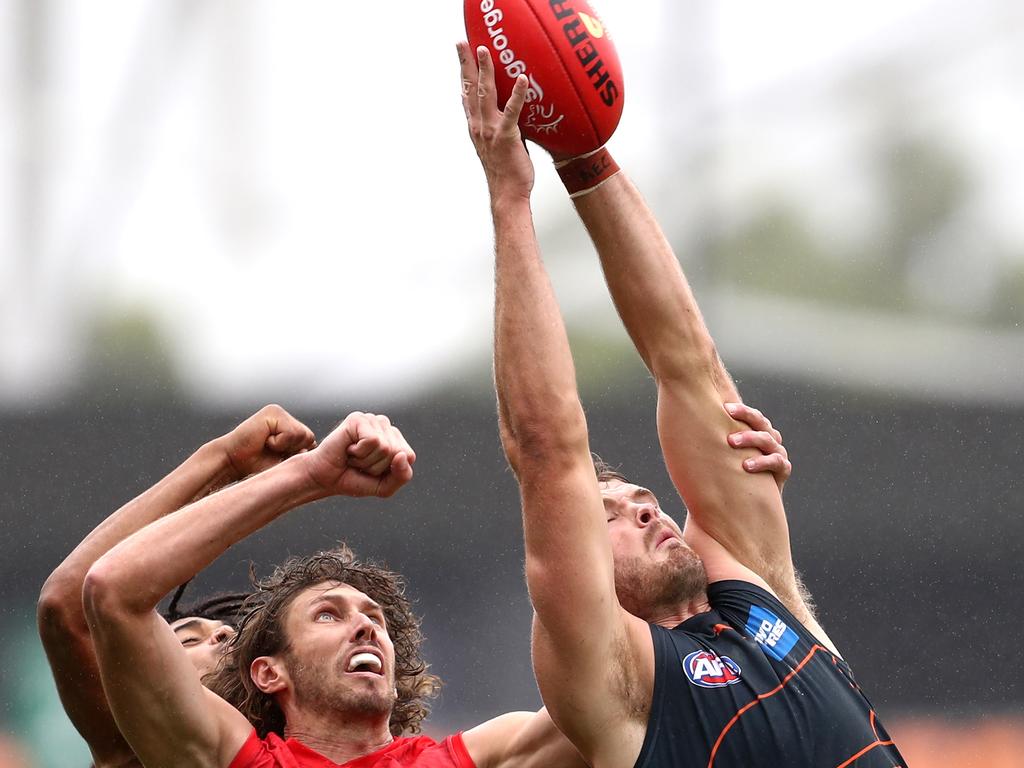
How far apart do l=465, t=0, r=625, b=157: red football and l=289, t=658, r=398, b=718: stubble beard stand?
127cm

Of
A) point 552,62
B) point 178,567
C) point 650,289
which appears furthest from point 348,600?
point 552,62

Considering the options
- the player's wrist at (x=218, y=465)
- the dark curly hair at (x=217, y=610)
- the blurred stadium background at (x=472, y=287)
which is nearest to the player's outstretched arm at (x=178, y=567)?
the player's wrist at (x=218, y=465)

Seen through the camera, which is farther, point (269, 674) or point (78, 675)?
point (269, 674)

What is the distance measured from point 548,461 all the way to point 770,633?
699 millimetres

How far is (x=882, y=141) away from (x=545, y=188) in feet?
8.94

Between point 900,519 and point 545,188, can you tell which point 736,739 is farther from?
point 545,188

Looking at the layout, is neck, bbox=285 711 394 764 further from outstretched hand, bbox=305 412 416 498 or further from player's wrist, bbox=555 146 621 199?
player's wrist, bbox=555 146 621 199

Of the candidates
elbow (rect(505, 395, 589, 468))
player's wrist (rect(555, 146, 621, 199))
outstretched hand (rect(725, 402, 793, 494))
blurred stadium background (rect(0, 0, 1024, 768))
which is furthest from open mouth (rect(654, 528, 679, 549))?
blurred stadium background (rect(0, 0, 1024, 768))

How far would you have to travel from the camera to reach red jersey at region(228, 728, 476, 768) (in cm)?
302

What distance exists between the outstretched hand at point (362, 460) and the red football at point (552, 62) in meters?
0.69

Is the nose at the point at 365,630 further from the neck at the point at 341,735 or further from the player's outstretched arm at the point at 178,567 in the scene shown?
the player's outstretched arm at the point at 178,567

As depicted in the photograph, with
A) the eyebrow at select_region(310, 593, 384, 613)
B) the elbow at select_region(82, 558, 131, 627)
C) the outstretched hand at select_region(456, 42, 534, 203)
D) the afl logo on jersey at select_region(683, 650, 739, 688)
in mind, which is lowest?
the afl logo on jersey at select_region(683, 650, 739, 688)

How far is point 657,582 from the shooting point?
3.13 metres

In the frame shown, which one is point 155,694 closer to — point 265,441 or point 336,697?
point 336,697
